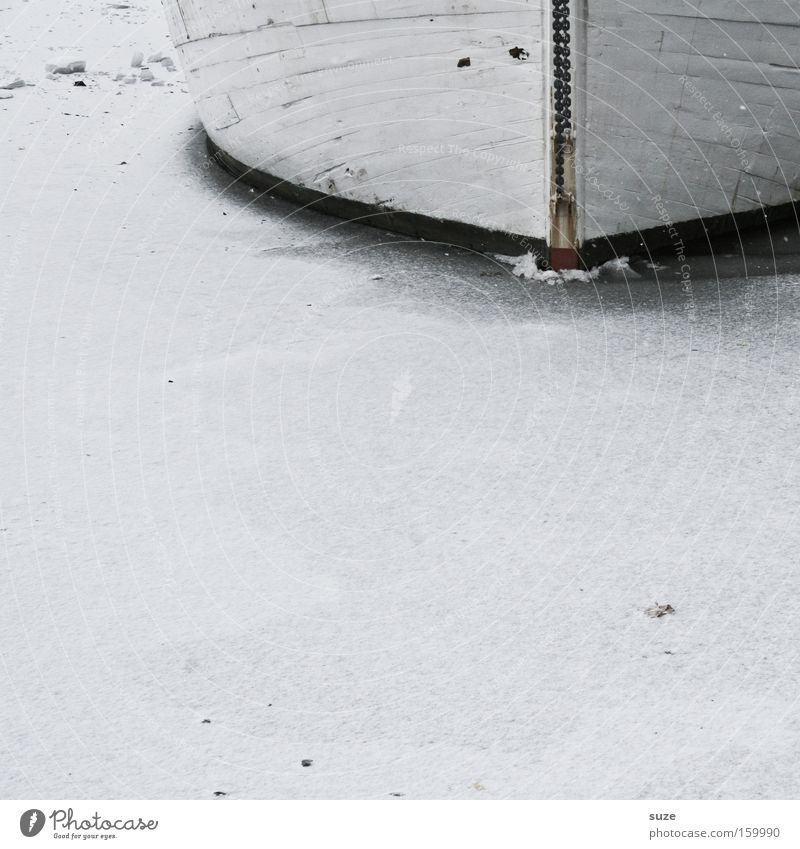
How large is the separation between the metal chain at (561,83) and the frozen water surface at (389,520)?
404mm

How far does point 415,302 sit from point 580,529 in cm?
120

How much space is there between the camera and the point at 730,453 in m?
2.47

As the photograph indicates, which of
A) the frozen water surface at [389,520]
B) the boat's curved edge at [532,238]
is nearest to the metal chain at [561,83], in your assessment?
the boat's curved edge at [532,238]

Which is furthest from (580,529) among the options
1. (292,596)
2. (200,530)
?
(200,530)

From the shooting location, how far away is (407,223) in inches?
147

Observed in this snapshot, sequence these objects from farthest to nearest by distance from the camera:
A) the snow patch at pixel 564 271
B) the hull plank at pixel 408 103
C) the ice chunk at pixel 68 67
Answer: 1. the ice chunk at pixel 68 67
2. the snow patch at pixel 564 271
3. the hull plank at pixel 408 103

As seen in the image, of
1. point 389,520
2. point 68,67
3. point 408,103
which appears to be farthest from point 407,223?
point 68,67

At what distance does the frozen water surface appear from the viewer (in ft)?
5.72

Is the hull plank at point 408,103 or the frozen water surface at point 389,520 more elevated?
the hull plank at point 408,103

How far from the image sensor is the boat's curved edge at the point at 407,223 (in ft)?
11.5

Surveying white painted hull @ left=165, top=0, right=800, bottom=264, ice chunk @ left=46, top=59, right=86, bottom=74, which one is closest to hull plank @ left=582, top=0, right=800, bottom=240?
white painted hull @ left=165, top=0, right=800, bottom=264

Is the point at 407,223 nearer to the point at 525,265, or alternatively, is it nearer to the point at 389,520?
the point at 525,265

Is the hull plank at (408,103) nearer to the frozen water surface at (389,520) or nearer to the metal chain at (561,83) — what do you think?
the metal chain at (561,83)

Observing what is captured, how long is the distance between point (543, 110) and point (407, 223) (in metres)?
0.68
